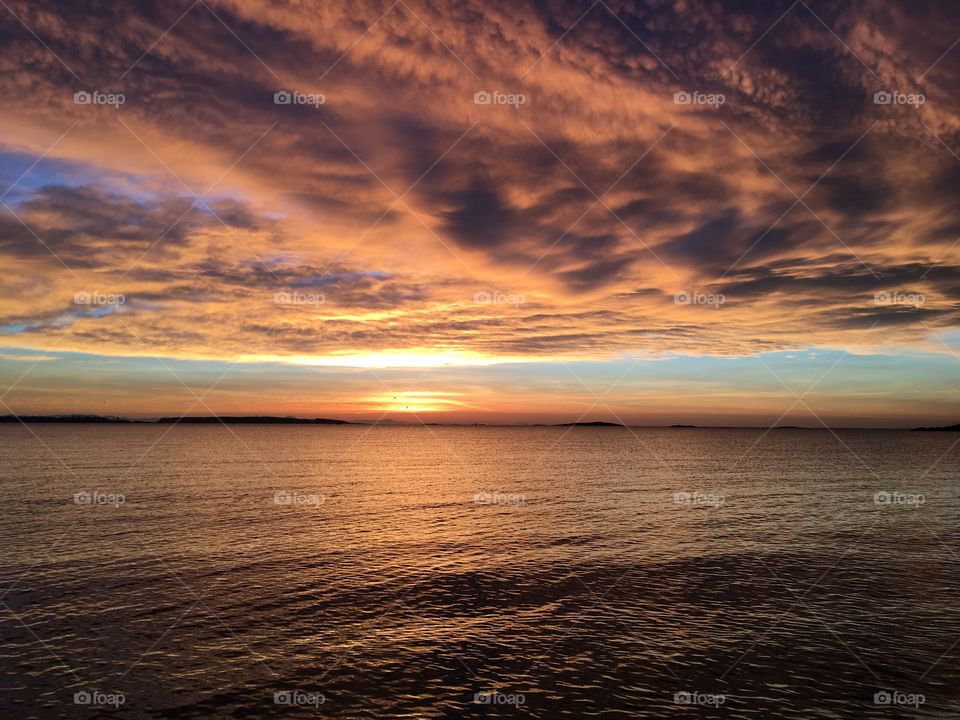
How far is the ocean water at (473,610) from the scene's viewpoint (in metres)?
19.8

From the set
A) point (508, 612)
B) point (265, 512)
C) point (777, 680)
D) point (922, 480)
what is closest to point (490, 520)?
point (265, 512)

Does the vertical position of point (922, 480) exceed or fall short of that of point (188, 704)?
it exceeds it

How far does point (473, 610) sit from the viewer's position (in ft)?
92.4

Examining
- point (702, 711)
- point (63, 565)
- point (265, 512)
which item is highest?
point (265, 512)

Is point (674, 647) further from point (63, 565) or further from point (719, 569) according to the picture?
point (63, 565)

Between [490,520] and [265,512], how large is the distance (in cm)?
2103

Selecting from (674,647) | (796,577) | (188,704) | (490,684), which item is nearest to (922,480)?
(796,577)

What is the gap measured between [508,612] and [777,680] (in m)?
11.5

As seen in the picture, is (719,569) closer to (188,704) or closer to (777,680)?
(777,680)

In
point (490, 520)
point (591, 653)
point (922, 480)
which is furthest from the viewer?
point (922, 480)

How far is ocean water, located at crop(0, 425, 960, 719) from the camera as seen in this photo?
65.1 feet

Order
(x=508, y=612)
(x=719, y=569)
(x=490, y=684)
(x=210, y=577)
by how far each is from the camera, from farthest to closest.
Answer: (x=719, y=569)
(x=210, y=577)
(x=508, y=612)
(x=490, y=684)

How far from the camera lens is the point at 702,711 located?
18.9 meters

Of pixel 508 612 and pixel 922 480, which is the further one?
pixel 922 480
